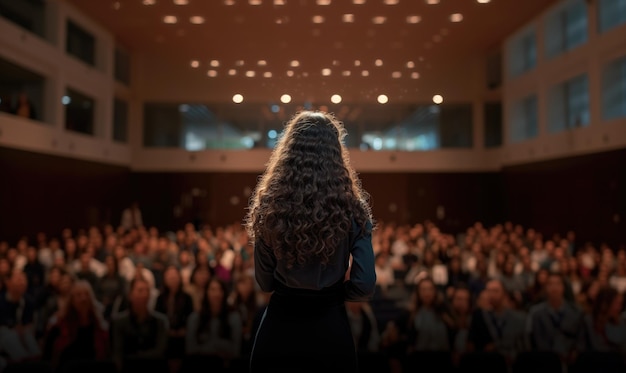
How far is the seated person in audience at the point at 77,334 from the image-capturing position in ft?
17.7

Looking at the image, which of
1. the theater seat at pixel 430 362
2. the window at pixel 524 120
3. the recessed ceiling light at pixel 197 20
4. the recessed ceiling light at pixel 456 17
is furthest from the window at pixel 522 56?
the theater seat at pixel 430 362

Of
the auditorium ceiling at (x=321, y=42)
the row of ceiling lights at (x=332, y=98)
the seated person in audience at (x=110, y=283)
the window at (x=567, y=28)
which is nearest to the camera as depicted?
the row of ceiling lights at (x=332, y=98)

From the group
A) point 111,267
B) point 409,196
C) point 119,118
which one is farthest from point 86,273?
point 119,118

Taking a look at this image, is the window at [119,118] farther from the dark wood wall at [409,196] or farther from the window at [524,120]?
the window at [524,120]

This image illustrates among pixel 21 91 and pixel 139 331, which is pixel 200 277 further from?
pixel 21 91

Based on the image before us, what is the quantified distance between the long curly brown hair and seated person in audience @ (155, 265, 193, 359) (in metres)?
3.78

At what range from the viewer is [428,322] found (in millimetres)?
6105

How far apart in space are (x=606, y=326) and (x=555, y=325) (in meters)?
0.52

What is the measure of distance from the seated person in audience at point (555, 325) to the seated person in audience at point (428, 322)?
31.9 inches

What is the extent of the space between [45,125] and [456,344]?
12554mm

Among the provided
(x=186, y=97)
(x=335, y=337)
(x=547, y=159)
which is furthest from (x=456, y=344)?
(x=547, y=159)

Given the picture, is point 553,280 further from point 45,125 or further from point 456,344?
point 45,125

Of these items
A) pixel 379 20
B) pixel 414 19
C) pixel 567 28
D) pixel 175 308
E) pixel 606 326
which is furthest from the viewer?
pixel 567 28

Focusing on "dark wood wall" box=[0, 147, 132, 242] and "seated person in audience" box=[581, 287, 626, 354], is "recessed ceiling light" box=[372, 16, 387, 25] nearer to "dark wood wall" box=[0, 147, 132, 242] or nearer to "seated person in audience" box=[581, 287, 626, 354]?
"seated person in audience" box=[581, 287, 626, 354]
